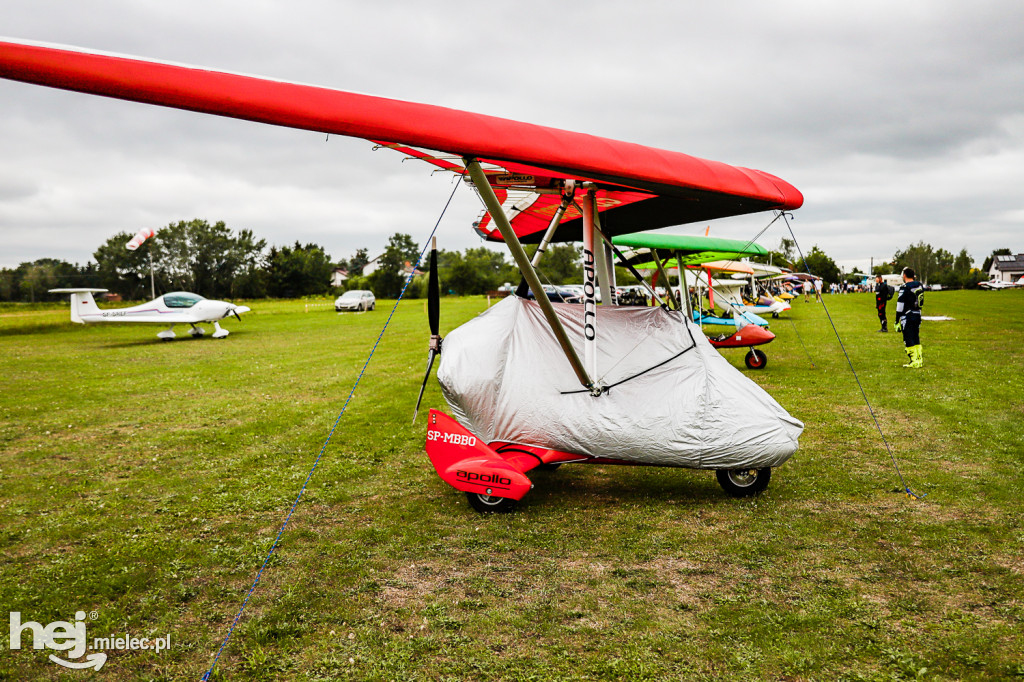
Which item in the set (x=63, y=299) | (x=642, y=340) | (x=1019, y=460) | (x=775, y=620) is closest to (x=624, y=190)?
(x=642, y=340)

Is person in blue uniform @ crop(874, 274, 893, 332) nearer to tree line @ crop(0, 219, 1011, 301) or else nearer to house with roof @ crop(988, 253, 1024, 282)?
tree line @ crop(0, 219, 1011, 301)

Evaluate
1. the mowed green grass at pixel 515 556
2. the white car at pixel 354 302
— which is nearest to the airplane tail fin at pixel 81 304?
the white car at pixel 354 302

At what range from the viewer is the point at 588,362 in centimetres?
564

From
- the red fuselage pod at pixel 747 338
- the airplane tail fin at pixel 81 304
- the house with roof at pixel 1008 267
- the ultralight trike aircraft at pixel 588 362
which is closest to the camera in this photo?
the ultralight trike aircraft at pixel 588 362

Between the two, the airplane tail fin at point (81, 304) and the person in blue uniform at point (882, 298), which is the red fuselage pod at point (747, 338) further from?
the airplane tail fin at point (81, 304)

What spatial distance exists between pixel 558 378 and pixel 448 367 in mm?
1081

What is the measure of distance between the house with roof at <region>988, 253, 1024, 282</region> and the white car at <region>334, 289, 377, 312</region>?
119 m

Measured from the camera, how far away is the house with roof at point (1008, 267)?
11138cm

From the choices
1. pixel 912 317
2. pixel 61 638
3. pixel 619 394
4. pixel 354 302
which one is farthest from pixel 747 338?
pixel 354 302

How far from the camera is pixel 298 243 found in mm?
95562

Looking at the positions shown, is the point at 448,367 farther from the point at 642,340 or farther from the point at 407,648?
the point at 407,648

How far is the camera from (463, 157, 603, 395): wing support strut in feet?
14.5

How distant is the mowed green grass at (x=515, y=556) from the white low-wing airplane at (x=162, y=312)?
Result: 15.7 m

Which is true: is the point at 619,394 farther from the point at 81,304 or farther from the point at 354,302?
the point at 354,302
